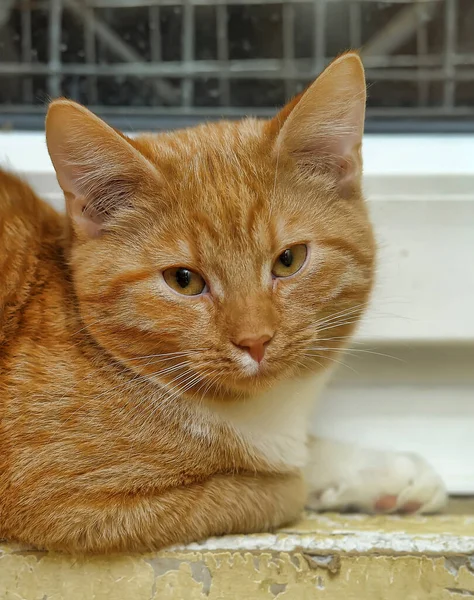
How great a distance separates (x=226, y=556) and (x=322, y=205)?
55 centimetres

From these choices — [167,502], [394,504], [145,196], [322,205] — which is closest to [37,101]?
[145,196]

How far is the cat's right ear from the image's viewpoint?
98 cm

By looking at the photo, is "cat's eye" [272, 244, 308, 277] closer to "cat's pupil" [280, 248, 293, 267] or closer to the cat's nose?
"cat's pupil" [280, 248, 293, 267]

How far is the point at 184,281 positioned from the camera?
1.04 m

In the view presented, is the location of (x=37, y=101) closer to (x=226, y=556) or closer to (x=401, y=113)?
(x=401, y=113)

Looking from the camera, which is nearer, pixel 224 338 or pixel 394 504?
pixel 224 338

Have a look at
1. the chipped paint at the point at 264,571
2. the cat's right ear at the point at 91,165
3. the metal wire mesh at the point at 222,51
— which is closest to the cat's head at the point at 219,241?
the cat's right ear at the point at 91,165

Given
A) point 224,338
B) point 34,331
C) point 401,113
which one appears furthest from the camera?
point 401,113

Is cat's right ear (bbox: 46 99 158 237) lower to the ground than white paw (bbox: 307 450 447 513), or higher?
higher

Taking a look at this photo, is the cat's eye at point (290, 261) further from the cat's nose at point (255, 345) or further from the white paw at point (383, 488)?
the white paw at point (383, 488)

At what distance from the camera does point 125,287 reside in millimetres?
1045

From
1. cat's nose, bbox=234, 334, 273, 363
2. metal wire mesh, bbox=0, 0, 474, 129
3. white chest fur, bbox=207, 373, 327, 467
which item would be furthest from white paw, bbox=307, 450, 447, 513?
metal wire mesh, bbox=0, 0, 474, 129

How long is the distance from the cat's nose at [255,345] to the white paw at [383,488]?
0.40 m

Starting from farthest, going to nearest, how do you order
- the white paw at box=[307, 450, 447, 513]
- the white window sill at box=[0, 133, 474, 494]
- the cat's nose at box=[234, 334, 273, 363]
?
the white window sill at box=[0, 133, 474, 494]
the white paw at box=[307, 450, 447, 513]
the cat's nose at box=[234, 334, 273, 363]
